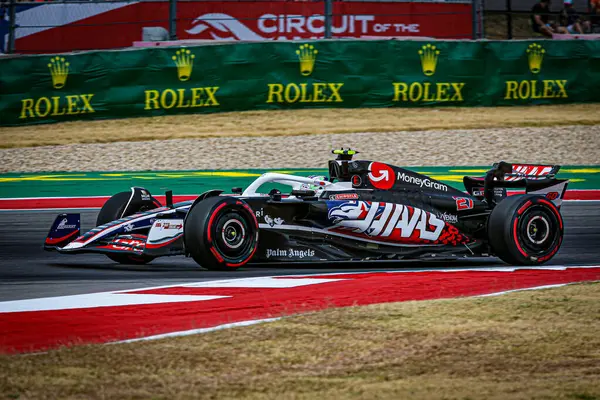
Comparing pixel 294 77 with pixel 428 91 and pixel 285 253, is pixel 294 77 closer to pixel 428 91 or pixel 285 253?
pixel 428 91

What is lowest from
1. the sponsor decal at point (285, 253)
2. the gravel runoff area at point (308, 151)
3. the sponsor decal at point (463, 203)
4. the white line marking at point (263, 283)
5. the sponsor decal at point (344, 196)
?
the white line marking at point (263, 283)

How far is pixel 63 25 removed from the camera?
73.4ft

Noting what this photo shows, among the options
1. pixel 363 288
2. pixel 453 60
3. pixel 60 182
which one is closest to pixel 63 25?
pixel 60 182

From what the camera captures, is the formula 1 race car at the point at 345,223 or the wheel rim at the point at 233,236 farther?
the formula 1 race car at the point at 345,223

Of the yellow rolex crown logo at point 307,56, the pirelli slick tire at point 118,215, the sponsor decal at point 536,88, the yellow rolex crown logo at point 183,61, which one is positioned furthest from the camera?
the sponsor decal at point 536,88

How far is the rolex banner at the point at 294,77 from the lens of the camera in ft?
65.2

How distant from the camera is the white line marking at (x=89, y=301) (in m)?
7.28

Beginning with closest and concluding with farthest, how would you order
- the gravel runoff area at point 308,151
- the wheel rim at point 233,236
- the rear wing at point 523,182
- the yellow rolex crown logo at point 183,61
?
the wheel rim at point 233,236, the rear wing at point 523,182, the gravel runoff area at point 308,151, the yellow rolex crown logo at point 183,61

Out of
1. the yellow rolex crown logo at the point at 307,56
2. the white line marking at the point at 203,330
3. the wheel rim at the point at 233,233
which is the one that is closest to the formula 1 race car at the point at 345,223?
the wheel rim at the point at 233,233

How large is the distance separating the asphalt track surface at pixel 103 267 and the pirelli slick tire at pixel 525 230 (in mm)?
301

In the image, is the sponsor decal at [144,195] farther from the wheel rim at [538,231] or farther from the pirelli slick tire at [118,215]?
the wheel rim at [538,231]

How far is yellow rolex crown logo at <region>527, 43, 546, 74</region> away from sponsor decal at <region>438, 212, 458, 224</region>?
1251 cm

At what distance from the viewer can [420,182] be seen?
10.1 meters

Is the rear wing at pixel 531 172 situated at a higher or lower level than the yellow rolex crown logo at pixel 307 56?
lower
